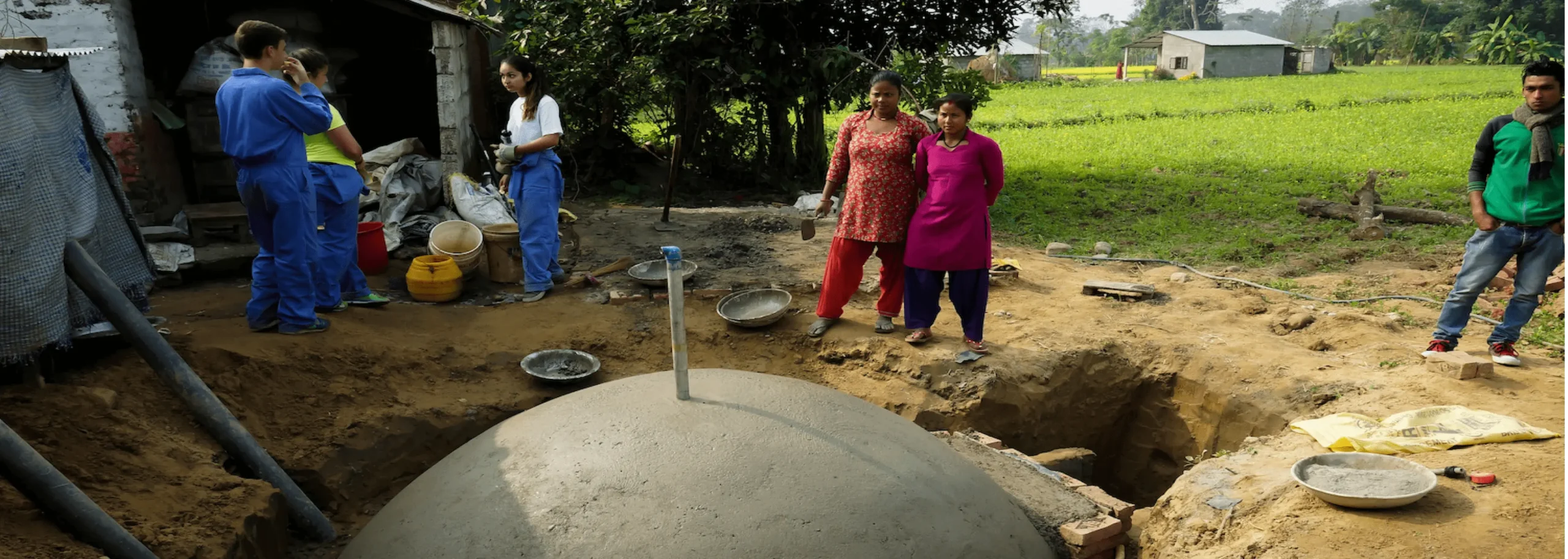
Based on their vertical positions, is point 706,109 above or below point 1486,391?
above

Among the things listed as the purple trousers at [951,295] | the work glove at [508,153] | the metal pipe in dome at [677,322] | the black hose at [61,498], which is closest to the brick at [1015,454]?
the purple trousers at [951,295]

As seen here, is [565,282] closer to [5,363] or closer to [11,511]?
[5,363]

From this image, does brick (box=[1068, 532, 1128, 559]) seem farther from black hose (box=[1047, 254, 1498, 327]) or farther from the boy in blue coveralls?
the boy in blue coveralls

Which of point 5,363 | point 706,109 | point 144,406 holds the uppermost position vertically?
point 706,109

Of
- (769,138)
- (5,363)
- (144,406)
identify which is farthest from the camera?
(769,138)

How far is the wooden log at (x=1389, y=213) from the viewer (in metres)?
8.37

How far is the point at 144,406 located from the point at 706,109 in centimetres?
764

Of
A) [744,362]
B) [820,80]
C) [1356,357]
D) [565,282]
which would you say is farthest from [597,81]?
[1356,357]

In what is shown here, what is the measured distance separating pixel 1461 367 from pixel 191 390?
5.45 metres

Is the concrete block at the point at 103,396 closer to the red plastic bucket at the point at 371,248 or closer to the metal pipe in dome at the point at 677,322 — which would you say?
the metal pipe in dome at the point at 677,322

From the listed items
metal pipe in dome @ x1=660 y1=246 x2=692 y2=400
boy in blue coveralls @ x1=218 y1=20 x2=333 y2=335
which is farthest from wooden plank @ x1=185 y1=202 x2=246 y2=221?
metal pipe in dome @ x1=660 y1=246 x2=692 y2=400

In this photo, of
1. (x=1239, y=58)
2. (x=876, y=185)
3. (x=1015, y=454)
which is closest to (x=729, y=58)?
(x=876, y=185)

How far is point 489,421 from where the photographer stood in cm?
481

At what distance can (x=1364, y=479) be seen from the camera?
140 inches
